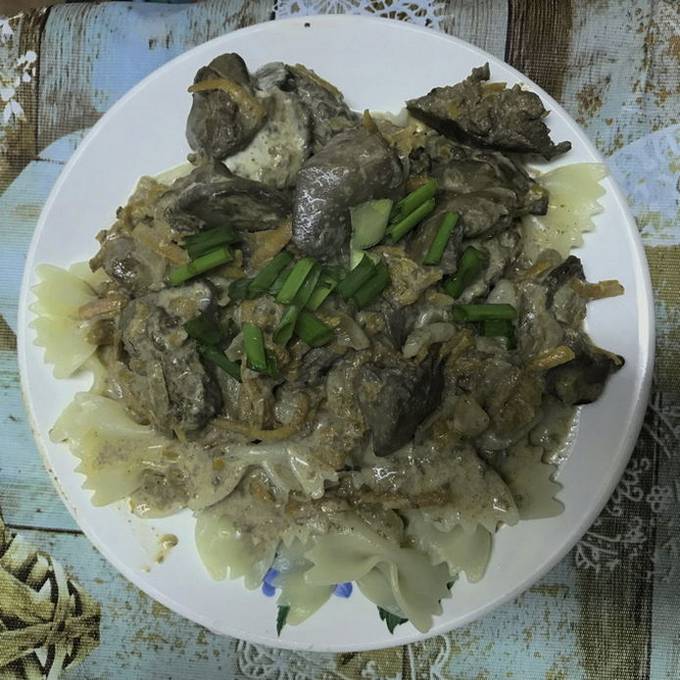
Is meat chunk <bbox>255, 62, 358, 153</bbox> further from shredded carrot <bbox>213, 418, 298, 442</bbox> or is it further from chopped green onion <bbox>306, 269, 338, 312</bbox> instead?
shredded carrot <bbox>213, 418, 298, 442</bbox>

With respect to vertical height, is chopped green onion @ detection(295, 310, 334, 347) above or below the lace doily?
below

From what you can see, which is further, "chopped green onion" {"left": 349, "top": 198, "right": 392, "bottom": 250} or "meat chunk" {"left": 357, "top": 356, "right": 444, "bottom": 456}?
"chopped green onion" {"left": 349, "top": 198, "right": 392, "bottom": 250}

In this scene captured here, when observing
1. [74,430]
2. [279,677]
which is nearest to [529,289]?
[74,430]

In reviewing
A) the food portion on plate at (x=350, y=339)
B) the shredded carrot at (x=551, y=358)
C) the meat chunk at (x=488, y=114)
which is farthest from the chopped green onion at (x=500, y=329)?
the meat chunk at (x=488, y=114)

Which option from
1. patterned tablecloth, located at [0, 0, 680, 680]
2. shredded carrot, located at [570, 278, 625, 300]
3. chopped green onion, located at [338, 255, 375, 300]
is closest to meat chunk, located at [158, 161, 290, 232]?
chopped green onion, located at [338, 255, 375, 300]

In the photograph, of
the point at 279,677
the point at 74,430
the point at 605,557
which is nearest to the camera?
the point at 74,430

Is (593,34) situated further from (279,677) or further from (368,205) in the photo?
(279,677)
